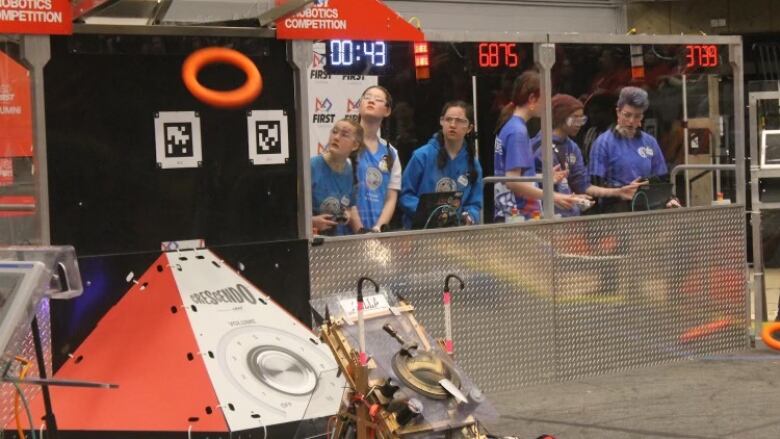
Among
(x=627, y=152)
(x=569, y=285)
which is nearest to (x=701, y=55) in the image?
(x=627, y=152)

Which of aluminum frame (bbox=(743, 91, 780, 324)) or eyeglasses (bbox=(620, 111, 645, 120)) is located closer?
eyeglasses (bbox=(620, 111, 645, 120))

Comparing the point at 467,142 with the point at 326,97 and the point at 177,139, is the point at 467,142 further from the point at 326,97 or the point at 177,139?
the point at 177,139

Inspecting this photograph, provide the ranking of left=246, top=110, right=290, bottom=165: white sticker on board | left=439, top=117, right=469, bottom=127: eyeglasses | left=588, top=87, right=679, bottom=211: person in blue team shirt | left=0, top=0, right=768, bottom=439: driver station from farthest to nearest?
left=588, top=87, right=679, bottom=211: person in blue team shirt
left=439, top=117, right=469, bottom=127: eyeglasses
left=246, top=110, right=290, bottom=165: white sticker on board
left=0, top=0, right=768, bottom=439: driver station

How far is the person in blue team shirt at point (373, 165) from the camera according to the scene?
27.7 ft

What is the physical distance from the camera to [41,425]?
650 centimetres

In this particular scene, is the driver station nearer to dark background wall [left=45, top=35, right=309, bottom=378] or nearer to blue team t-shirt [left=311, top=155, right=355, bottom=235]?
dark background wall [left=45, top=35, right=309, bottom=378]

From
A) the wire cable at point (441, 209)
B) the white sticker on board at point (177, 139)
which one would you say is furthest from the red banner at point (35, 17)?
the wire cable at point (441, 209)

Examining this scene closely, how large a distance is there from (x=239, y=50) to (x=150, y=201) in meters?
1.08

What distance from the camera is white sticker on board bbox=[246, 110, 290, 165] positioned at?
24.9ft

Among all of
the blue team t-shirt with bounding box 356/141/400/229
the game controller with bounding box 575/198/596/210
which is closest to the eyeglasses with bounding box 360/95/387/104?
the blue team t-shirt with bounding box 356/141/400/229

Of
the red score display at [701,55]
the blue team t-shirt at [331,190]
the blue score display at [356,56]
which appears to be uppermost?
the red score display at [701,55]

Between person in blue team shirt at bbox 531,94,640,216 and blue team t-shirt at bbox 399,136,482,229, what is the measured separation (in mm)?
609

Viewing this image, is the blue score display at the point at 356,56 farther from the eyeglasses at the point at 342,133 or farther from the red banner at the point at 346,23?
the eyeglasses at the point at 342,133

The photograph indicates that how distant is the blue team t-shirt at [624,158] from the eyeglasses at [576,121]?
214 millimetres
